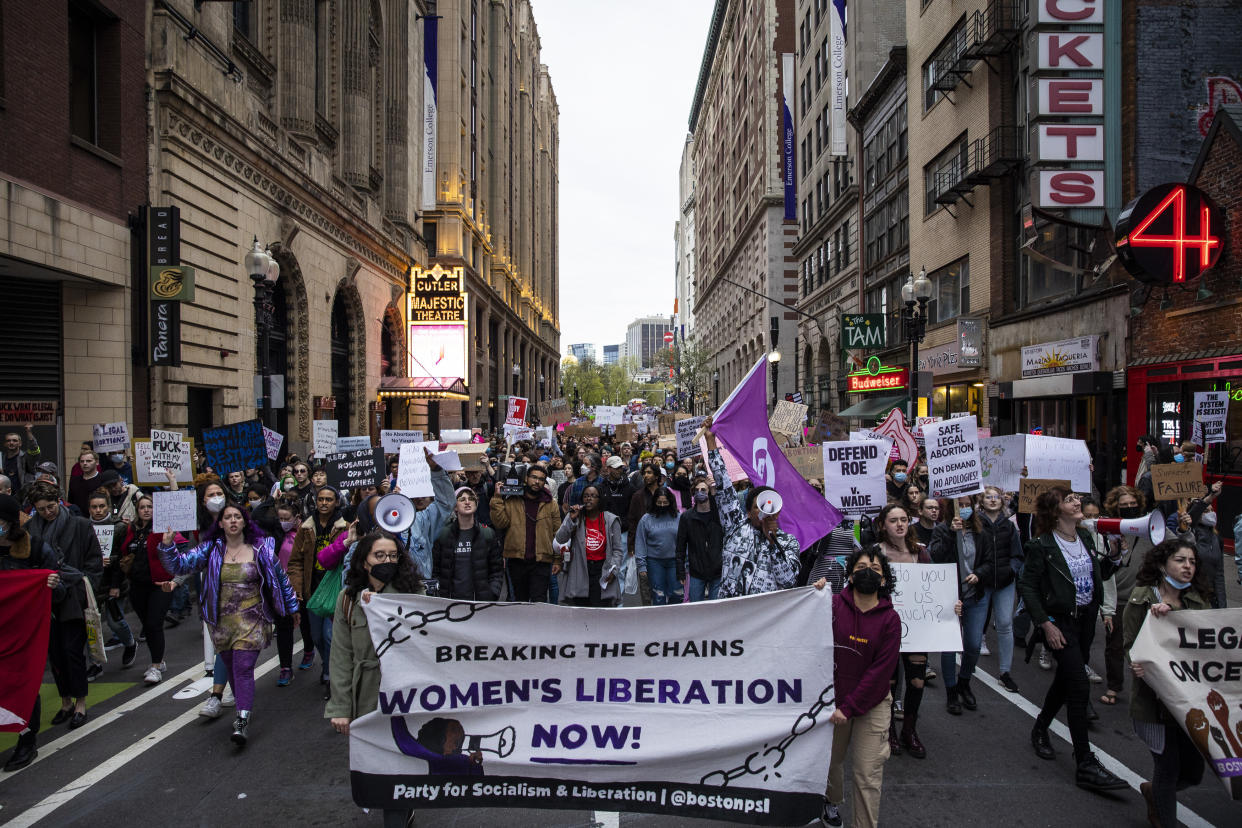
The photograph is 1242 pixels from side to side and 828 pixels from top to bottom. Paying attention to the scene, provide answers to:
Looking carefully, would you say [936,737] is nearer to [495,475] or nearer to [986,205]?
[495,475]

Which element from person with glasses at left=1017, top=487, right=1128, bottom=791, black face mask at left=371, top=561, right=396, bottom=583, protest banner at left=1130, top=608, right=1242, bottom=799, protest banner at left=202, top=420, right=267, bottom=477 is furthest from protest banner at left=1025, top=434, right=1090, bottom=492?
protest banner at left=202, top=420, right=267, bottom=477

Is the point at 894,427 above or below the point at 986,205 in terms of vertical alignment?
below

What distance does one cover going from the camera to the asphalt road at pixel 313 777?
195 inches

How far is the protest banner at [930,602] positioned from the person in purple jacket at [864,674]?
1.59 meters

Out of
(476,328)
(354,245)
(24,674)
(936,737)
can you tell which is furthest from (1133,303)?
(476,328)

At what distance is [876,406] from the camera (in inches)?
1286

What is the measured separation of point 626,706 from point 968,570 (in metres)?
3.99

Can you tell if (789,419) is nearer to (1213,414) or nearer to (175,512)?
(1213,414)

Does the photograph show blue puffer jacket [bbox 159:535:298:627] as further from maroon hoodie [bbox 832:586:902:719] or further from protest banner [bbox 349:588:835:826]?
maroon hoodie [bbox 832:586:902:719]

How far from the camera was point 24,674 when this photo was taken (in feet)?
18.7

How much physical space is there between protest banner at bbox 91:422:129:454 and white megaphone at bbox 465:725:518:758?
11.0 meters

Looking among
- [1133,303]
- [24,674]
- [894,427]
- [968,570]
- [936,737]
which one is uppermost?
[1133,303]

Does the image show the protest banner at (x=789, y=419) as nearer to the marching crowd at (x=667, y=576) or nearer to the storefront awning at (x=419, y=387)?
the marching crowd at (x=667, y=576)

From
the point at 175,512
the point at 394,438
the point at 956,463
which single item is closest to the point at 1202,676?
the point at 956,463
